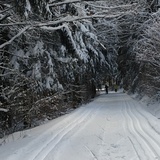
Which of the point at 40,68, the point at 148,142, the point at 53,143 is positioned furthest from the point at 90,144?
the point at 40,68

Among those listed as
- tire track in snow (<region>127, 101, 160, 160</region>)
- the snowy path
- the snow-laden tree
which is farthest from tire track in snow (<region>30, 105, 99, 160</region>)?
tire track in snow (<region>127, 101, 160, 160</region>)

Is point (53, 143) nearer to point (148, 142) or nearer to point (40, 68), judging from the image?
point (148, 142)

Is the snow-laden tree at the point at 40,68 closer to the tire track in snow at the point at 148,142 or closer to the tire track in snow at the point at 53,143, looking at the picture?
the tire track in snow at the point at 53,143

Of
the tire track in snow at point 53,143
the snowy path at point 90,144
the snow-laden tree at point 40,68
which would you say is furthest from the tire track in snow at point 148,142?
the snow-laden tree at point 40,68

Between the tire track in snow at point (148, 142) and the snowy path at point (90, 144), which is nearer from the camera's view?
the tire track in snow at point (148, 142)

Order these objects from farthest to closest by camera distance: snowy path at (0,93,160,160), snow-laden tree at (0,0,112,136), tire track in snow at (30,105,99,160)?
snow-laden tree at (0,0,112,136) → tire track in snow at (30,105,99,160) → snowy path at (0,93,160,160)

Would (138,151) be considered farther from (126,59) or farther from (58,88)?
(126,59)

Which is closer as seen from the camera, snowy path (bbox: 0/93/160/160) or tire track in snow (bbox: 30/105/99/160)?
snowy path (bbox: 0/93/160/160)

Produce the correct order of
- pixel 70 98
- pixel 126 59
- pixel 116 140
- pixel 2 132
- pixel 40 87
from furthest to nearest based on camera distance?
1. pixel 126 59
2. pixel 70 98
3. pixel 40 87
4. pixel 2 132
5. pixel 116 140

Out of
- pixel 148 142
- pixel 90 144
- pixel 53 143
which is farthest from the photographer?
pixel 53 143

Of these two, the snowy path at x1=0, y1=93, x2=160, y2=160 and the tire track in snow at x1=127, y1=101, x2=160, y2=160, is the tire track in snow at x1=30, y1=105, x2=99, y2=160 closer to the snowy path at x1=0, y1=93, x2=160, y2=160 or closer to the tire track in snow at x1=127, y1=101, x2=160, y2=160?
the snowy path at x1=0, y1=93, x2=160, y2=160

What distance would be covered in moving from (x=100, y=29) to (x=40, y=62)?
35.8ft

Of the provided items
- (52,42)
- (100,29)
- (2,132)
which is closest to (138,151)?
(2,132)

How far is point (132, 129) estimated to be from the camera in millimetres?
10438
